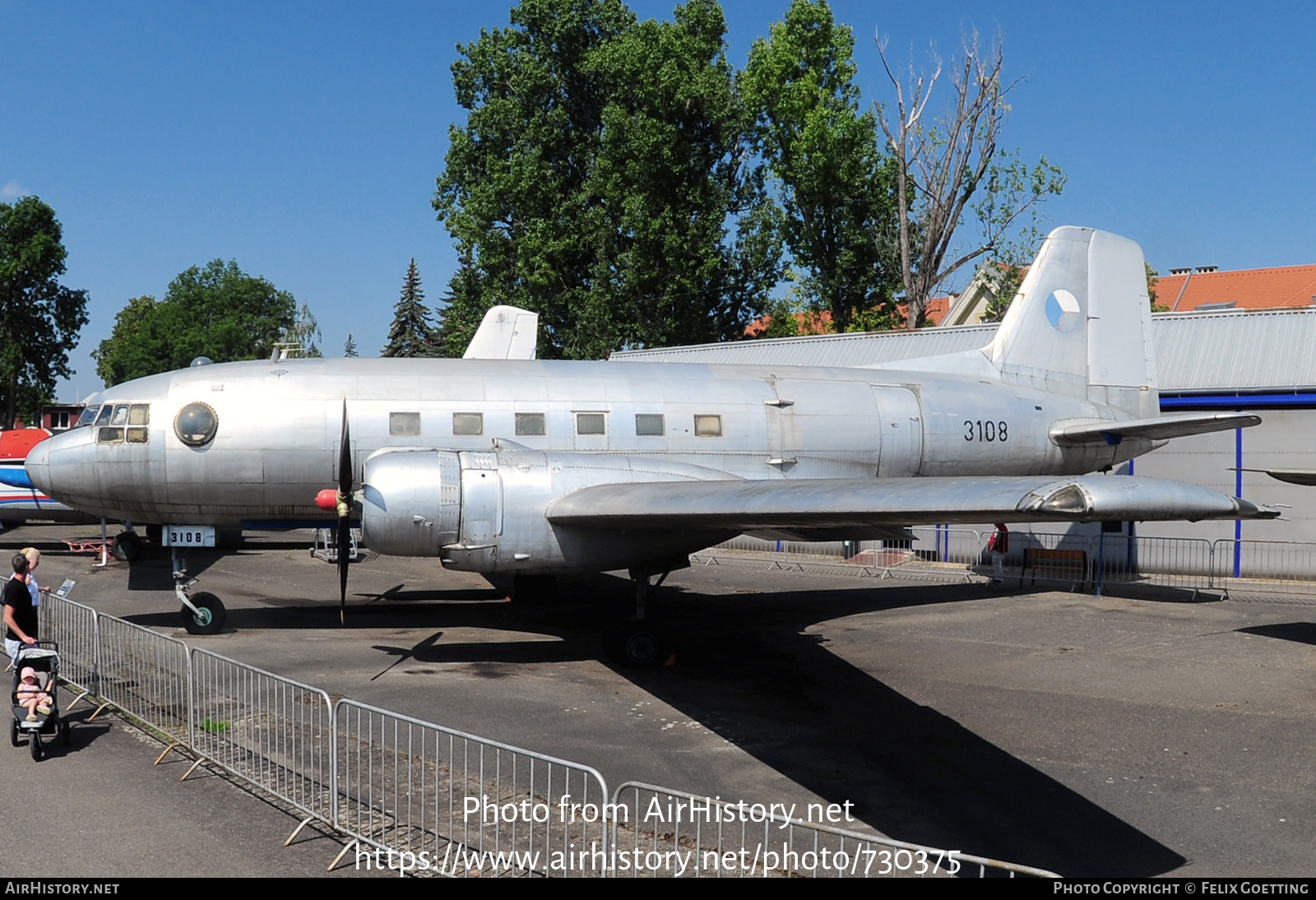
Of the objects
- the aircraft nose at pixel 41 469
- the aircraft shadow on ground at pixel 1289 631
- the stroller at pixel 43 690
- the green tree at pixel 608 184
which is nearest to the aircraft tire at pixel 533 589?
the aircraft nose at pixel 41 469

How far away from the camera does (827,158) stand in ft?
137

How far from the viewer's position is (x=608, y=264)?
43094 mm

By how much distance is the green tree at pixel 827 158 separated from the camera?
138 feet

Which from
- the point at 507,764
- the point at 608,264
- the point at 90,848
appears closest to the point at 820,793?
the point at 507,764

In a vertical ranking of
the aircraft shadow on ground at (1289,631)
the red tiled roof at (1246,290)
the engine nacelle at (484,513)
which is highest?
the red tiled roof at (1246,290)

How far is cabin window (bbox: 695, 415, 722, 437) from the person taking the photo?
15797 millimetres

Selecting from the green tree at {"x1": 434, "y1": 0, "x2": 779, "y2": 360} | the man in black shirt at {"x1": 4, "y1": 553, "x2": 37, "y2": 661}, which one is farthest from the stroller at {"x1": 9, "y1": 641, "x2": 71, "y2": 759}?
the green tree at {"x1": 434, "y1": 0, "x2": 779, "y2": 360}

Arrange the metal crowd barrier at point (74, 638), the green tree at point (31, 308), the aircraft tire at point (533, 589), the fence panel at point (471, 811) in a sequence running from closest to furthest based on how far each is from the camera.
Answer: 1. the fence panel at point (471, 811)
2. the metal crowd barrier at point (74, 638)
3. the aircraft tire at point (533, 589)
4. the green tree at point (31, 308)

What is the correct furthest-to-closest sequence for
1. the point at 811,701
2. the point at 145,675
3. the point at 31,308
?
1. the point at 31,308
2. the point at 811,701
3. the point at 145,675

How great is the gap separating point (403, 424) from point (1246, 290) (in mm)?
56550

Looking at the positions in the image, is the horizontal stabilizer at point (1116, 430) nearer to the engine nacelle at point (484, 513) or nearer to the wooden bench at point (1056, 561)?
the wooden bench at point (1056, 561)

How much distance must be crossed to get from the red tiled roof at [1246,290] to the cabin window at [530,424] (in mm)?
50923

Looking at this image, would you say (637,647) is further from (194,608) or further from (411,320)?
(411,320)

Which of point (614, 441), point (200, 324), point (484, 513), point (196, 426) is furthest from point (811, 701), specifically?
point (200, 324)
